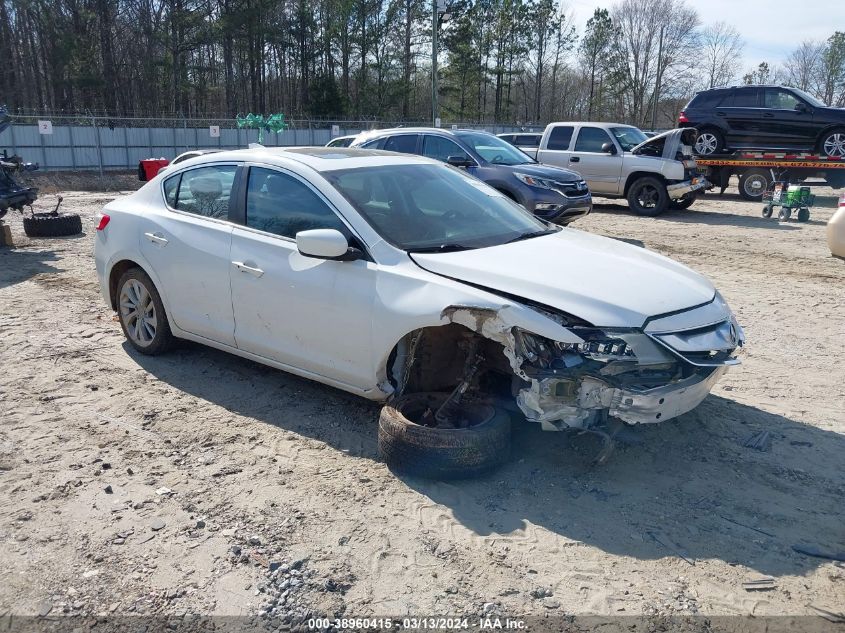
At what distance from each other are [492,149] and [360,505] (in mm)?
→ 9611

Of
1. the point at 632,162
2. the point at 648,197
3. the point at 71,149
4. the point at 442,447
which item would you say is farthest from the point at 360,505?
the point at 71,149

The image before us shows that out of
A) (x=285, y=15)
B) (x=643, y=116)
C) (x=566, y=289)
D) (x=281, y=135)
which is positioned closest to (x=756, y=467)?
(x=566, y=289)

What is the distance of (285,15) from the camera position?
49.2m

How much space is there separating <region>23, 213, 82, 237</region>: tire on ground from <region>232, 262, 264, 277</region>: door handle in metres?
8.95

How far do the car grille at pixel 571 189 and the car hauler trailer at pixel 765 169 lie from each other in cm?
752

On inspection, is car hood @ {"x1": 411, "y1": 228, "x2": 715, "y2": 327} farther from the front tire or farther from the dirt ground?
the front tire

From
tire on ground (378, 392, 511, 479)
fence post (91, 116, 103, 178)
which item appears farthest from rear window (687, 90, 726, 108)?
fence post (91, 116, 103, 178)

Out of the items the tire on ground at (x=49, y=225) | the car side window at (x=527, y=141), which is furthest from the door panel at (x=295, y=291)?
the car side window at (x=527, y=141)

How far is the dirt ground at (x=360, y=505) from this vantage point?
293cm

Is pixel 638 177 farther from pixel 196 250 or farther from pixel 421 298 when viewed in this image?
pixel 421 298

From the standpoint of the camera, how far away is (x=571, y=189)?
1170 cm

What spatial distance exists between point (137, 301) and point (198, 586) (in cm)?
327

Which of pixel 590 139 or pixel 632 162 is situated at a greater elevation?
pixel 590 139

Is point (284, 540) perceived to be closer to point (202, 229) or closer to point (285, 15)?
point (202, 229)
